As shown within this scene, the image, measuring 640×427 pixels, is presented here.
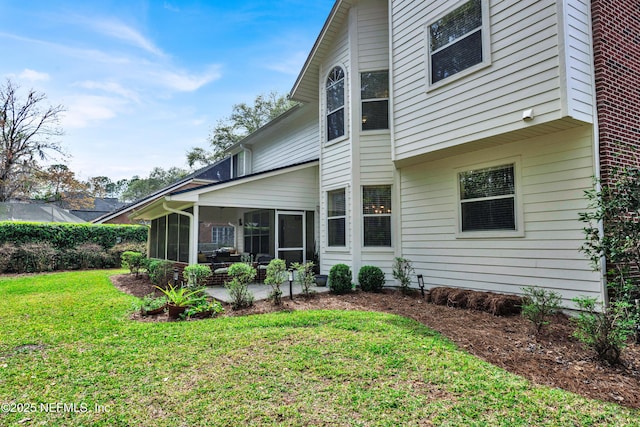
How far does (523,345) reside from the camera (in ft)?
14.0

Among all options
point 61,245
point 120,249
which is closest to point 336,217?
point 120,249

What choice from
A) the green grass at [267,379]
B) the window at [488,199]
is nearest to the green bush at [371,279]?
the window at [488,199]

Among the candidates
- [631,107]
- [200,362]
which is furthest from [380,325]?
[631,107]

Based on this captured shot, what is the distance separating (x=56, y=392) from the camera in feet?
10.3

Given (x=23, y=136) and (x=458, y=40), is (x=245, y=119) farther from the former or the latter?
(x=458, y=40)

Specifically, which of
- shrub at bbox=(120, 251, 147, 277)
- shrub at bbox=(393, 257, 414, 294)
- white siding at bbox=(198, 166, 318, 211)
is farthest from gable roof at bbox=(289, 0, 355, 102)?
shrub at bbox=(120, 251, 147, 277)

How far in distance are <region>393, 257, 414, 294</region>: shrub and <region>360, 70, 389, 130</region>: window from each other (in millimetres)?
3550

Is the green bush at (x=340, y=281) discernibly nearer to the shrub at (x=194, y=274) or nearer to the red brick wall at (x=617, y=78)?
the shrub at (x=194, y=274)

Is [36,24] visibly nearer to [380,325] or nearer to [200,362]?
[200,362]

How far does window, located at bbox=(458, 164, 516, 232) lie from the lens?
625cm

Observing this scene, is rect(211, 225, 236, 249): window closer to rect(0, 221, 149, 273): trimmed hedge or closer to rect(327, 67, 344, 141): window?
rect(0, 221, 149, 273): trimmed hedge

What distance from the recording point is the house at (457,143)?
5230 mm

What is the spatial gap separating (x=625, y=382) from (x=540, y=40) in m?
4.82

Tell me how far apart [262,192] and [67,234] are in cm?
1147
